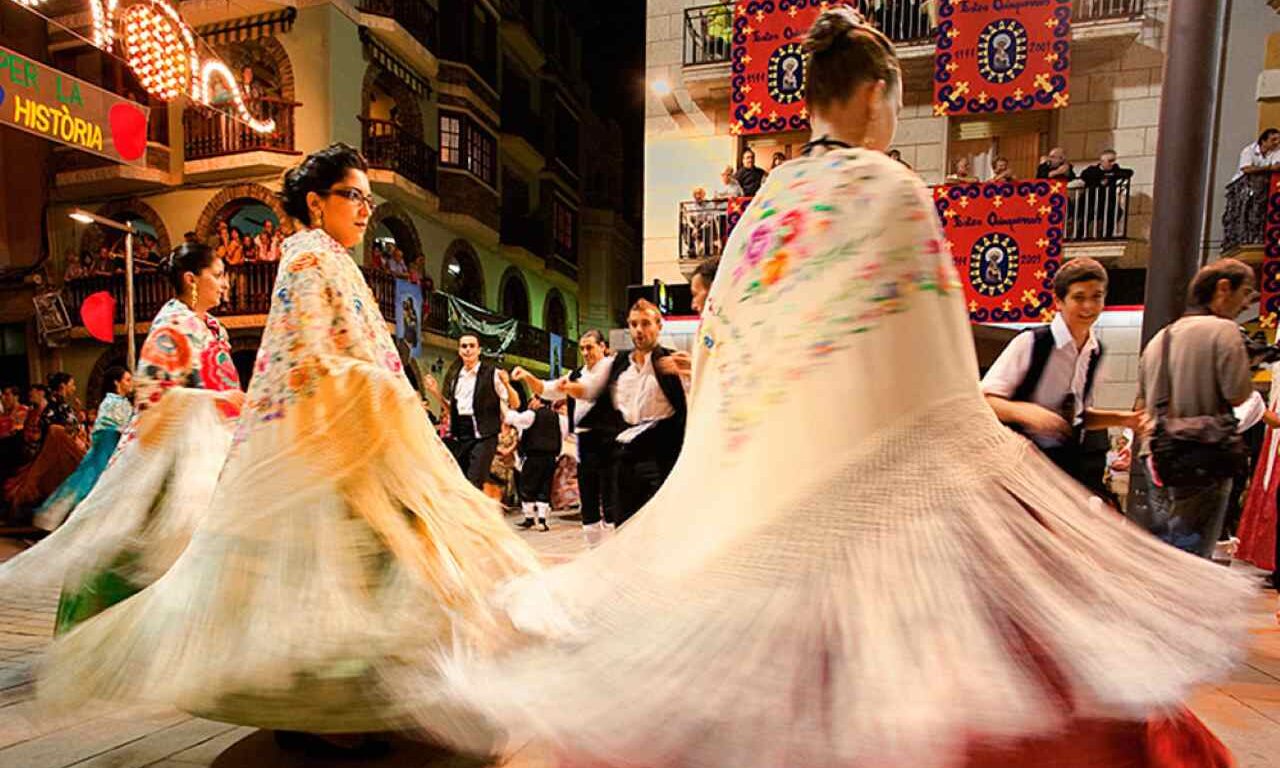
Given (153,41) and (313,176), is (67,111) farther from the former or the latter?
(313,176)

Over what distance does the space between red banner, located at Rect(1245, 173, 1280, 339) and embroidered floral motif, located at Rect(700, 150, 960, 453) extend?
10.5 metres

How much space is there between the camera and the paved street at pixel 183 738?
2117 millimetres

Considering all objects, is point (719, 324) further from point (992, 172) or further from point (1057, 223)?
point (992, 172)

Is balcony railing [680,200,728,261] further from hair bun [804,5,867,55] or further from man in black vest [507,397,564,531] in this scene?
hair bun [804,5,867,55]

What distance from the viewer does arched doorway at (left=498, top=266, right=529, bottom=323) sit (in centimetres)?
2170

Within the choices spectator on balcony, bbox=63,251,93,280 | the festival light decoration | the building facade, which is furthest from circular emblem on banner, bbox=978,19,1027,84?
spectator on balcony, bbox=63,251,93,280

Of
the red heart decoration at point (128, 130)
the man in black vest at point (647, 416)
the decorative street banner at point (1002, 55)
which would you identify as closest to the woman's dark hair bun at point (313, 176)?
the man in black vest at point (647, 416)

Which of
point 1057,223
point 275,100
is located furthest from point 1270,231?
point 275,100

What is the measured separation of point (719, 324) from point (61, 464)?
853 cm

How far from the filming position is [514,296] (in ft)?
74.3

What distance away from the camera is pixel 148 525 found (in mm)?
2545

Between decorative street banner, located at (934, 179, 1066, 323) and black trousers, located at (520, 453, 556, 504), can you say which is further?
decorative street banner, located at (934, 179, 1066, 323)

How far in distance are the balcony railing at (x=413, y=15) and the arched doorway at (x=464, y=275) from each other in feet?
15.7

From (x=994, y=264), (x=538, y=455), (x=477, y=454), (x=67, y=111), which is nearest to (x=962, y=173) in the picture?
(x=994, y=264)
